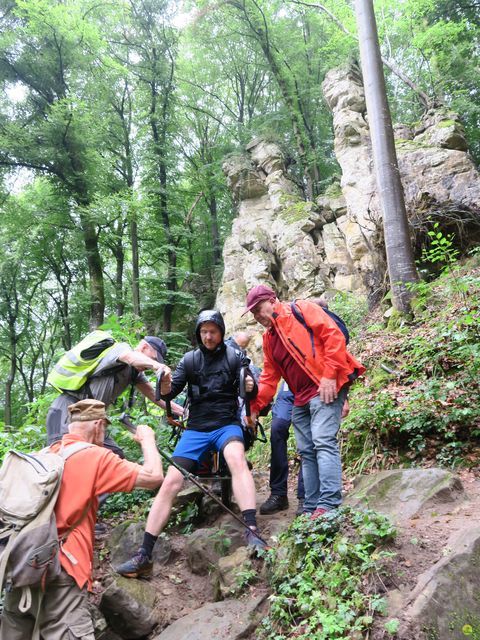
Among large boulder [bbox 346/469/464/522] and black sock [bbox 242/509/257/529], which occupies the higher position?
large boulder [bbox 346/469/464/522]

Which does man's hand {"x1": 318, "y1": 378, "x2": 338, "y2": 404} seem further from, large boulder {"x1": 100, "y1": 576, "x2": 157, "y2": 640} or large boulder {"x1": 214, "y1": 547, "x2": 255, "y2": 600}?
large boulder {"x1": 100, "y1": 576, "x2": 157, "y2": 640}

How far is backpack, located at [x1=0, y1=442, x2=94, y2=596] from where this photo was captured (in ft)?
7.03

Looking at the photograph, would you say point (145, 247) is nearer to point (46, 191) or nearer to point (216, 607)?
point (46, 191)

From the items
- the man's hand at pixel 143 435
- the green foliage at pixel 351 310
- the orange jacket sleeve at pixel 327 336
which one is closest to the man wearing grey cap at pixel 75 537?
the man's hand at pixel 143 435

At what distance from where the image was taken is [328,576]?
2592 mm

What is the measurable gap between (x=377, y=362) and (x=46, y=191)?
17.6 m

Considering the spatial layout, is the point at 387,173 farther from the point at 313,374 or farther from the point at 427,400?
the point at 313,374

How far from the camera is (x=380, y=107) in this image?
7.98 meters

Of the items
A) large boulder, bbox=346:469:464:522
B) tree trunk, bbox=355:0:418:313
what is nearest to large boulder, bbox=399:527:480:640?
large boulder, bbox=346:469:464:522

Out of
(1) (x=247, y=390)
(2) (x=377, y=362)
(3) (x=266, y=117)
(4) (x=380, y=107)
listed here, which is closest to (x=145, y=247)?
A: (3) (x=266, y=117)

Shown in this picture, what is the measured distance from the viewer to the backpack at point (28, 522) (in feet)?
7.03

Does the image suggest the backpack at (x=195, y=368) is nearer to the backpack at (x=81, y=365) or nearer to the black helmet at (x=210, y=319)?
the black helmet at (x=210, y=319)

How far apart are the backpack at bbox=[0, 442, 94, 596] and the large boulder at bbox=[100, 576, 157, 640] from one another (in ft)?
3.49

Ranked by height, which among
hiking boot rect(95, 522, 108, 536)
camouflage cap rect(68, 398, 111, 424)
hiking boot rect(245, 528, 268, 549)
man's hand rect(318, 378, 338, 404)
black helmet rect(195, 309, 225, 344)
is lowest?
hiking boot rect(95, 522, 108, 536)
